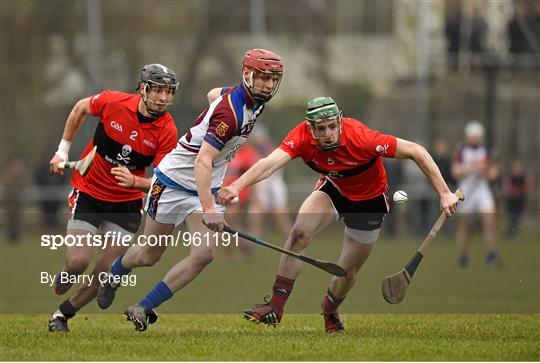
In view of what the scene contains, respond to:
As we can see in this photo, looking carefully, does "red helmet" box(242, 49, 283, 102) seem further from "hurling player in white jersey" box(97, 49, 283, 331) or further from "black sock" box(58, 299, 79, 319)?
"black sock" box(58, 299, 79, 319)

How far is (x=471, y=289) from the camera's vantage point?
13203 mm

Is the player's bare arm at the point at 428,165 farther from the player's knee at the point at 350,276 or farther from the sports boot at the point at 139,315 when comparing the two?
the sports boot at the point at 139,315

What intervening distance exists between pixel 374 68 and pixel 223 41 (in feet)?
11.5

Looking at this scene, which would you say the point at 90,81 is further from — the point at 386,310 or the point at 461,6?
the point at 386,310

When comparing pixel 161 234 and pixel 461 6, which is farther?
pixel 461 6

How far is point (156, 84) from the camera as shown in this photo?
9.04 meters

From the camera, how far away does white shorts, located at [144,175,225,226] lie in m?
9.03

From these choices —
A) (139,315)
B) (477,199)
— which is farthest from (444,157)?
(139,315)

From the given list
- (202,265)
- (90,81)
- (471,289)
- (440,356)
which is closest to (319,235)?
(202,265)

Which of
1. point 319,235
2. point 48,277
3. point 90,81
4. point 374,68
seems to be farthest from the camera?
point 374,68

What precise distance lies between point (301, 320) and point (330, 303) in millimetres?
1053

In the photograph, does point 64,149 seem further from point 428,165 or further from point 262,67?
point 428,165

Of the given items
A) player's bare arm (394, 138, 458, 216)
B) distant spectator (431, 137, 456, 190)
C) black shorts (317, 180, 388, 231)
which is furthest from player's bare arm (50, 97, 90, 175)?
distant spectator (431, 137, 456, 190)

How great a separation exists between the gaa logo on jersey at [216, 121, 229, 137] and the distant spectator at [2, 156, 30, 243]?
50.5 feet
